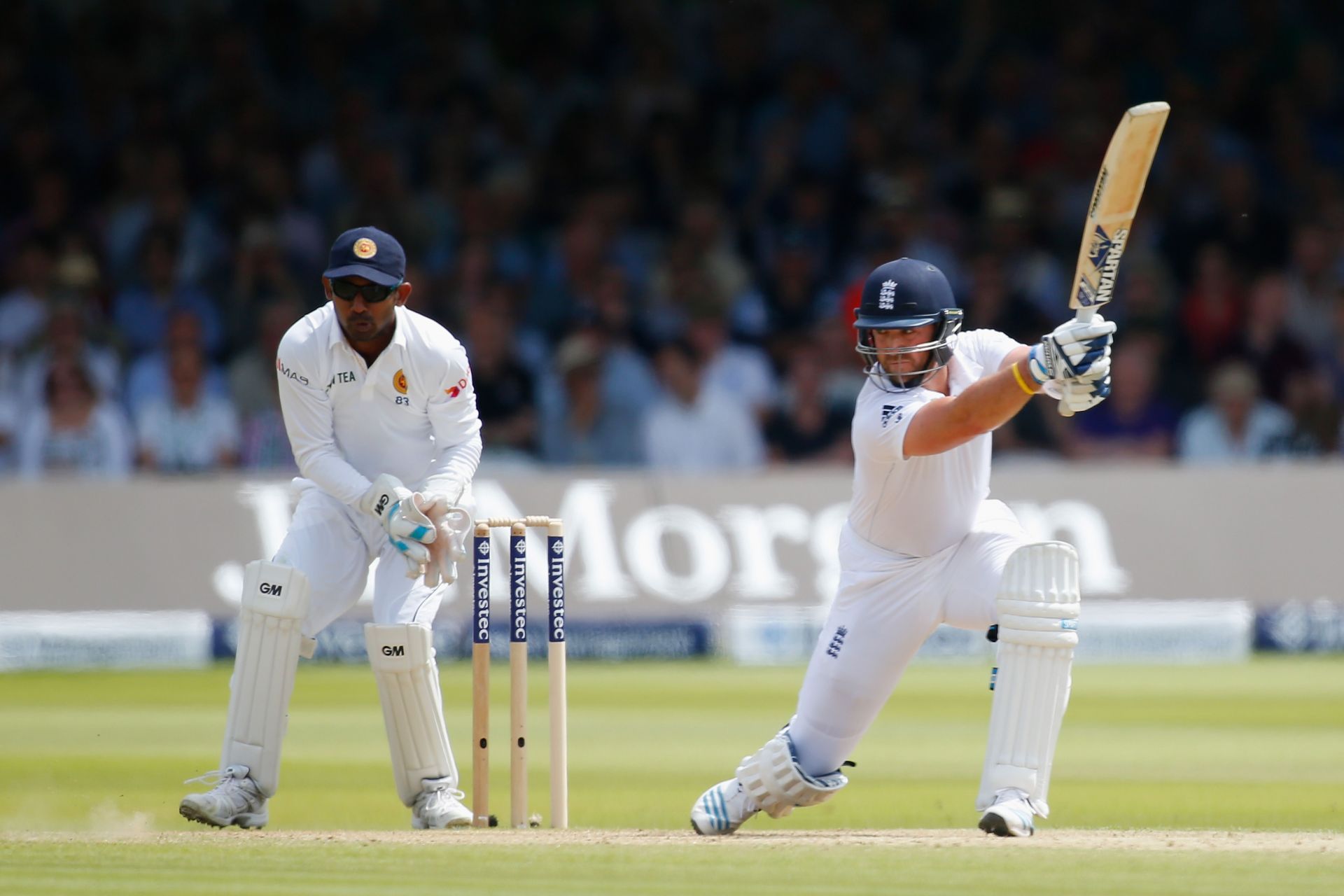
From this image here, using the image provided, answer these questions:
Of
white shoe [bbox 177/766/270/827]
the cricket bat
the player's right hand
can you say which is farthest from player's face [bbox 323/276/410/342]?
the cricket bat

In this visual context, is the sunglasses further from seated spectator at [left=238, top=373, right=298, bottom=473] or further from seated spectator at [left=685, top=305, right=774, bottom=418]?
seated spectator at [left=685, top=305, right=774, bottom=418]

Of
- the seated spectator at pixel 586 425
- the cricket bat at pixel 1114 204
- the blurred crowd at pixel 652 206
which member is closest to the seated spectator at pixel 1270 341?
the blurred crowd at pixel 652 206

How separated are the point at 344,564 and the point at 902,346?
1737mm

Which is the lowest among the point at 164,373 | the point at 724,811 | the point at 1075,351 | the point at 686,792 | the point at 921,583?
the point at 686,792

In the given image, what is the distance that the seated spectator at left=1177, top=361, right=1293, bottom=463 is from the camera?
35.5ft

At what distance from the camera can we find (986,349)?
4.95m

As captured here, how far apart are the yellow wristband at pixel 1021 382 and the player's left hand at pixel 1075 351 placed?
6cm

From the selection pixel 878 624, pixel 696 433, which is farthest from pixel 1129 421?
pixel 878 624

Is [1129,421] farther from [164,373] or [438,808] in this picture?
[438,808]

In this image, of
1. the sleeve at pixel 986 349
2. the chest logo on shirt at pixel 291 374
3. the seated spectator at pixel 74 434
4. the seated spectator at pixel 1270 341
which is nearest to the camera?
the sleeve at pixel 986 349

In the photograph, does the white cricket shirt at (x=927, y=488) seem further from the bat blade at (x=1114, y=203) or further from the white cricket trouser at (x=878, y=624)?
the bat blade at (x=1114, y=203)

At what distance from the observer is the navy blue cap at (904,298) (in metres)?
4.71

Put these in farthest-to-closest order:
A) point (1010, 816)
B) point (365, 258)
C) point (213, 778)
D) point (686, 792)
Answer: point (686, 792)
point (213, 778)
point (365, 258)
point (1010, 816)

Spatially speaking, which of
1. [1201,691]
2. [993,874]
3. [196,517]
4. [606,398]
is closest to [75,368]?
[196,517]
